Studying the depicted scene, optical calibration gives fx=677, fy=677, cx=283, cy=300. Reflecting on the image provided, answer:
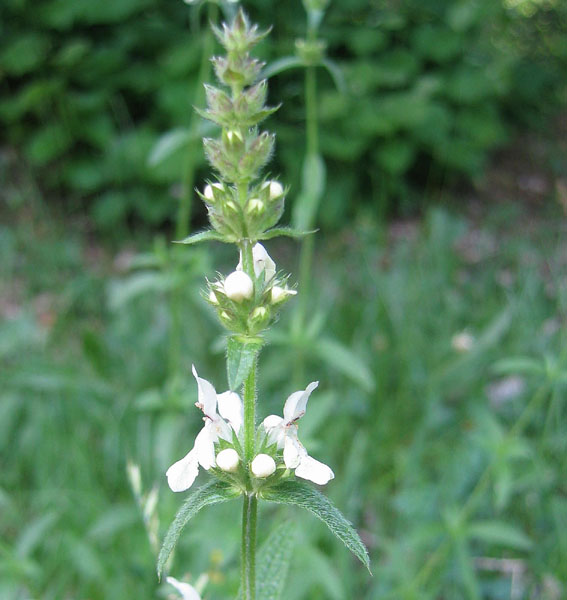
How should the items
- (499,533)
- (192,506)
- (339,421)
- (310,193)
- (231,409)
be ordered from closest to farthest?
1. (192,506)
2. (231,409)
3. (499,533)
4. (310,193)
5. (339,421)

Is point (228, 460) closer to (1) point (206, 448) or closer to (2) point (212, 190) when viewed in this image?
(1) point (206, 448)


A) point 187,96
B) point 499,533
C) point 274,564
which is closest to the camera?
point 274,564

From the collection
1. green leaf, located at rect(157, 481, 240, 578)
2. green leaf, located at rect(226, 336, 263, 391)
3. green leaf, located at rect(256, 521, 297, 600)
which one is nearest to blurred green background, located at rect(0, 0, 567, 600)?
green leaf, located at rect(256, 521, 297, 600)

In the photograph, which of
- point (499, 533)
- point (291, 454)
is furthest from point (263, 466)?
point (499, 533)

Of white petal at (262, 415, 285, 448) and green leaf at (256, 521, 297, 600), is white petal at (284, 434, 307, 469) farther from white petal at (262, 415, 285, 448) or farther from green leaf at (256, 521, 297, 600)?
green leaf at (256, 521, 297, 600)

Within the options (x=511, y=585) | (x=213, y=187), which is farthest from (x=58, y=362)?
(x=213, y=187)

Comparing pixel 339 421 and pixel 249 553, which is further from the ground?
pixel 249 553
